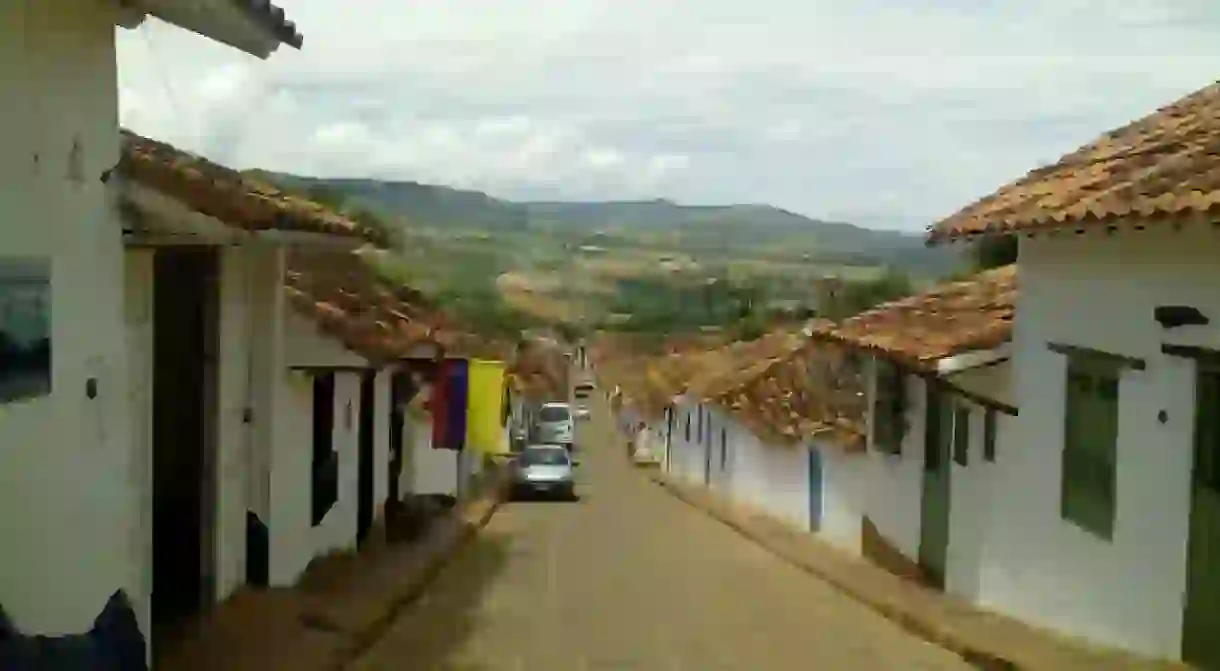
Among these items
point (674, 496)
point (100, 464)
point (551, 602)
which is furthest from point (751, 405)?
point (100, 464)

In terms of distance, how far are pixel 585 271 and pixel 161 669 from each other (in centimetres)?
14749

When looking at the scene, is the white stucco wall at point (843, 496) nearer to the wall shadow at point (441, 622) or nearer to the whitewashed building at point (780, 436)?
the whitewashed building at point (780, 436)

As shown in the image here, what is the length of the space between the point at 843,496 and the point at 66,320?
18.7 meters

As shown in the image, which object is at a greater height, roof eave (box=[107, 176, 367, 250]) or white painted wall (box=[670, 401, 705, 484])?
roof eave (box=[107, 176, 367, 250])

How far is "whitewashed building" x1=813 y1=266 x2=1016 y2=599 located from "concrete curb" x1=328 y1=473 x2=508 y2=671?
6.05m

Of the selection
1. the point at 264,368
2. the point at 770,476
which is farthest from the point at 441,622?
the point at 770,476

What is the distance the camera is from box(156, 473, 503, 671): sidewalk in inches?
458

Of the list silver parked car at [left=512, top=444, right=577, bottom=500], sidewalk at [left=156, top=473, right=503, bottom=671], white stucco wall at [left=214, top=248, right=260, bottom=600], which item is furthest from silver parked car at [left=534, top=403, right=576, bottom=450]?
white stucco wall at [left=214, top=248, right=260, bottom=600]

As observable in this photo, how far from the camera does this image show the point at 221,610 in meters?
13.0

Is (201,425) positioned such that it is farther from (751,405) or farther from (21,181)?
(751,405)

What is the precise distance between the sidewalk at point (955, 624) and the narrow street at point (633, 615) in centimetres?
20

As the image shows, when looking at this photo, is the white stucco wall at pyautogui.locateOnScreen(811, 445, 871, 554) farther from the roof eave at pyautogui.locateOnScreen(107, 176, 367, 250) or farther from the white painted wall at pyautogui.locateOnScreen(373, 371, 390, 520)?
the roof eave at pyautogui.locateOnScreen(107, 176, 367, 250)

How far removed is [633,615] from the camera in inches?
631

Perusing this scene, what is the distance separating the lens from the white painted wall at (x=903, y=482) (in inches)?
760
